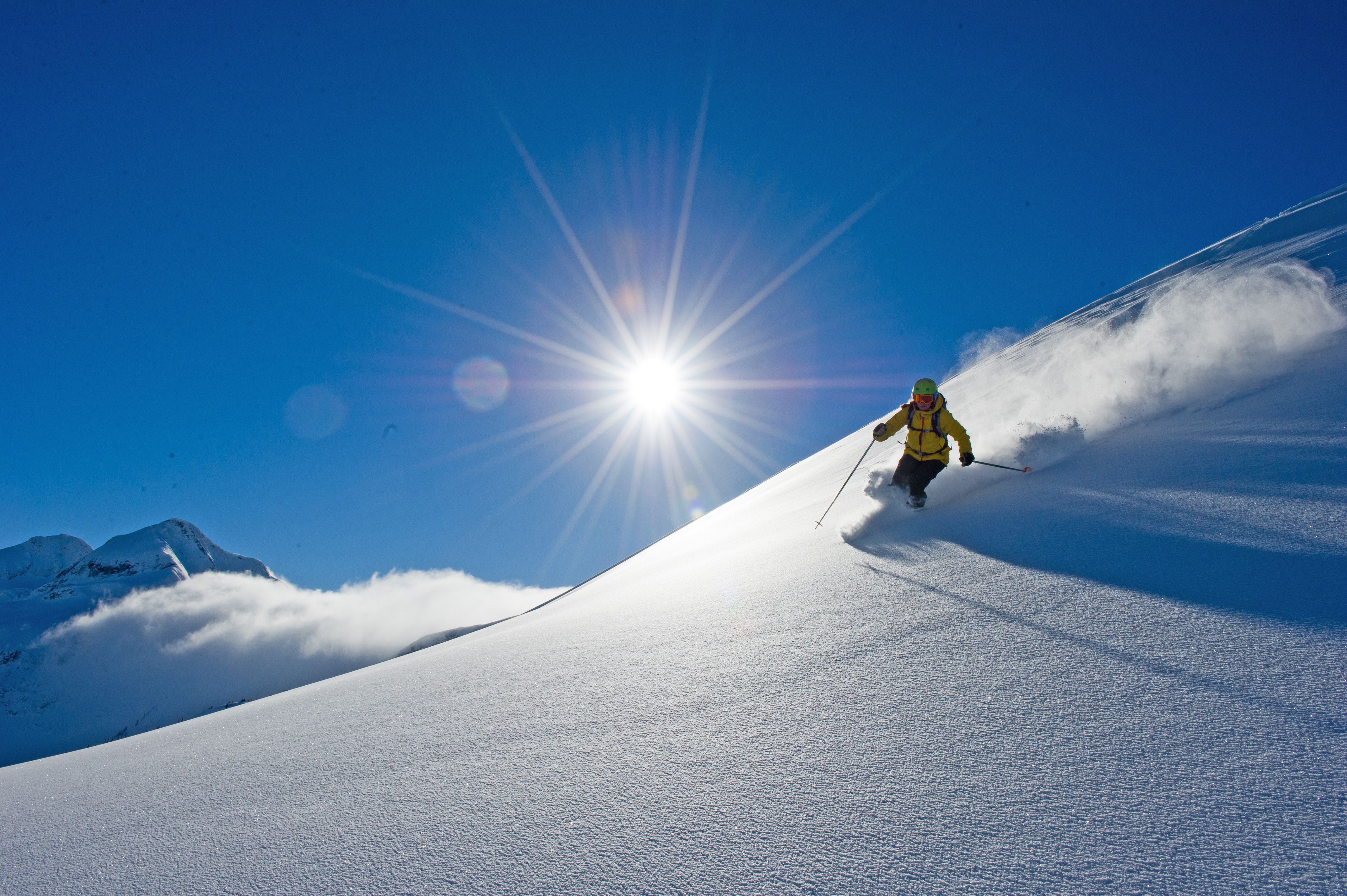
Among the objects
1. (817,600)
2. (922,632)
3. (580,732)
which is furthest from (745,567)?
(580,732)

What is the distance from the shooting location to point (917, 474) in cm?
635

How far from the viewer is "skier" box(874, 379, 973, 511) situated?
616cm

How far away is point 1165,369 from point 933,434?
10.3ft

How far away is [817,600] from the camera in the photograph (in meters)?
3.96

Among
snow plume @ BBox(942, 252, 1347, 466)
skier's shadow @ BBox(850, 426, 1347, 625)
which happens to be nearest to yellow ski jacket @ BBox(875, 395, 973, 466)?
snow plume @ BBox(942, 252, 1347, 466)

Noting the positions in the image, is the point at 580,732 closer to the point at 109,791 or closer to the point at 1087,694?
the point at 1087,694

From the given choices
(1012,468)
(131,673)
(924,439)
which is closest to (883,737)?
(924,439)

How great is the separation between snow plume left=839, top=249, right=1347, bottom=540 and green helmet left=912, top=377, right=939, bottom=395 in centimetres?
70

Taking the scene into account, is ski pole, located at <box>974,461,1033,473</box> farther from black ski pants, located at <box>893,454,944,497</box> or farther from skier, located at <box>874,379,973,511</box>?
black ski pants, located at <box>893,454,944,497</box>

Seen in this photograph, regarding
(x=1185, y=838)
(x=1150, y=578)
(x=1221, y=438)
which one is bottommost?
(x=1185, y=838)

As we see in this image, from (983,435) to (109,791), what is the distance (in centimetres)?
907

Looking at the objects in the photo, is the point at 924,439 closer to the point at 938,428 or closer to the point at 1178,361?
the point at 938,428

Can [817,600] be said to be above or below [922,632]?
above

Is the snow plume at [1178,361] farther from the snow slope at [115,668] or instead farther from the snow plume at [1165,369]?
the snow slope at [115,668]
